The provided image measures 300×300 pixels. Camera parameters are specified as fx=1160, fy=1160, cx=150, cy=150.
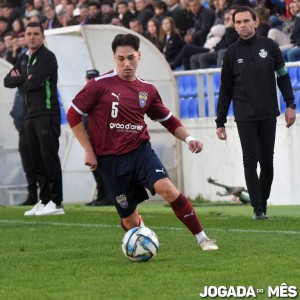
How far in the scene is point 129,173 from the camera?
33.6 ft

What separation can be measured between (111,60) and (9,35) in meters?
6.21

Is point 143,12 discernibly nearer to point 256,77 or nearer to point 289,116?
point 256,77

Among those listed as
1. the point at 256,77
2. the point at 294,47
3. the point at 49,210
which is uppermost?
the point at 256,77

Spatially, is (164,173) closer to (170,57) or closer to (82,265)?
(82,265)

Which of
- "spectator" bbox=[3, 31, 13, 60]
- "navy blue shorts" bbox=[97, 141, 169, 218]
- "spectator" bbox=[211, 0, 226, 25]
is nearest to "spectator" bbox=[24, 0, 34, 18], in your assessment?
"spectator" bbox=[3, 31, 13, 60]

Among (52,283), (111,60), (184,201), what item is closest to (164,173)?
(184,201)

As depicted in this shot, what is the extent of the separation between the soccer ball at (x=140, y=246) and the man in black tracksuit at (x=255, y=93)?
4.01 metres

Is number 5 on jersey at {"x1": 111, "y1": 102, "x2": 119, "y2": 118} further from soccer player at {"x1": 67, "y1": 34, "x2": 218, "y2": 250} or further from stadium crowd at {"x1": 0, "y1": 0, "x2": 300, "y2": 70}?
stadium crowd at {"x1": 0, "y1": 0, "x2": 300, "y2": 70}

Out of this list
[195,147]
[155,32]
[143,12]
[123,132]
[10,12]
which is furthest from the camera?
[10,12]

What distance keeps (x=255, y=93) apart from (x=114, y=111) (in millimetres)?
3638

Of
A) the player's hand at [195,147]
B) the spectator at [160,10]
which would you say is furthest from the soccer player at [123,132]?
the spectator at [160,10]

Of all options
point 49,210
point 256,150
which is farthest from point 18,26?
point 256,150

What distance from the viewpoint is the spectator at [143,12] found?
79.3ft

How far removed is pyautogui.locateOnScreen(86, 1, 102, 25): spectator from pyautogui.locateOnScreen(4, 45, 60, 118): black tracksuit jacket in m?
9.32
